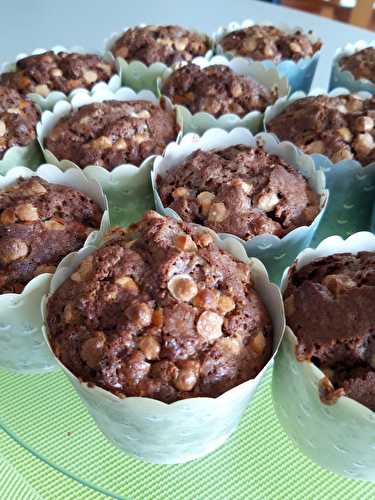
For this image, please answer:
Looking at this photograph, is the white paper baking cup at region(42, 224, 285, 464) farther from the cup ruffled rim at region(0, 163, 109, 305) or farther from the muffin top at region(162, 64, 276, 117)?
the muffin top at region(162, 64, 276, 117)

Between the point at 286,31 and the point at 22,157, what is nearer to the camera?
the point at 22,157

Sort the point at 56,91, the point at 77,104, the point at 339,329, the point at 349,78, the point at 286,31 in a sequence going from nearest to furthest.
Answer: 1. the point at 339,329
2. the point at 77,104
3. the point at 56,91
4. the point at 349,78
5. the point at 286,31

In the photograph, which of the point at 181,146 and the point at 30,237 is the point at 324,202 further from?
the point at 30,237

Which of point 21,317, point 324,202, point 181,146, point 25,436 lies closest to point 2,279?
point 21,317

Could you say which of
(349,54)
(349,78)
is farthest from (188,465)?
(349,54)

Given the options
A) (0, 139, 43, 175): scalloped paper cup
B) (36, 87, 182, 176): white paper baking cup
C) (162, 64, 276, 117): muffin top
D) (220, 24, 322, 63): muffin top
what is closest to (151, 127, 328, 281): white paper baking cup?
(36, 87, 182, 176): white paper baking cup

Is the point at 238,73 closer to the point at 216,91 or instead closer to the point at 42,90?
the point at 216,91

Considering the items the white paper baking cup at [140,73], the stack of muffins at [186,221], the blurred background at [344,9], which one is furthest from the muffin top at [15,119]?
the blurred background at [344,9]

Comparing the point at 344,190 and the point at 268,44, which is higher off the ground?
the point at 268,44
